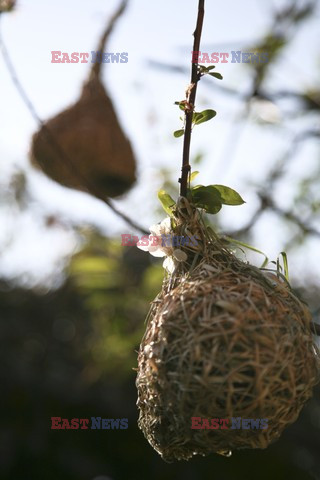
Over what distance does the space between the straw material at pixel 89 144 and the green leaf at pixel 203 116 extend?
4.04ft

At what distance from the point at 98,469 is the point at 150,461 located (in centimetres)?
32

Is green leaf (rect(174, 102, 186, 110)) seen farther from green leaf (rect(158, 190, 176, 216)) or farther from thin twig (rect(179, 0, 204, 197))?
green leaf (rect(158, 190, 176, 216))

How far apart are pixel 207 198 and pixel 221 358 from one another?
0.27 meters

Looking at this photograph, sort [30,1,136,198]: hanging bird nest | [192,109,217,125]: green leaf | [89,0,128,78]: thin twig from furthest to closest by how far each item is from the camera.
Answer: [30,1,136,198]: hanging bird nest → [89,0,128,78]: thin twig → [192,109,217,125]: green leaf

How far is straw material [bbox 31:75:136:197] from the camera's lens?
7.43 ft

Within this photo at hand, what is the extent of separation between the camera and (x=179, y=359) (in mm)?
896

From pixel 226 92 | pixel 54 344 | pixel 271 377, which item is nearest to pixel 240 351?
pixel 271 377

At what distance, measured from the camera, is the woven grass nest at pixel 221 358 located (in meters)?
0.88

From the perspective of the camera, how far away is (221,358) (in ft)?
2.88

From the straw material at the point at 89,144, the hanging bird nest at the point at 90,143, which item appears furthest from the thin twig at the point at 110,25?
the straw material at the point at 89,144

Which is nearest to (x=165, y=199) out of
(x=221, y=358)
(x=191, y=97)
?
(x=191, y=97)

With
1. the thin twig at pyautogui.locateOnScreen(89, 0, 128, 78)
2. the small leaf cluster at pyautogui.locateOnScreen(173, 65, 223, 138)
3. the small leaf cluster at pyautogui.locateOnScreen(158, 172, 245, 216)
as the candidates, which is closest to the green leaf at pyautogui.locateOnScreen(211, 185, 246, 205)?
the small leaf cluster at pyautogui.locateOnScreen(158, 172, 245, 216)

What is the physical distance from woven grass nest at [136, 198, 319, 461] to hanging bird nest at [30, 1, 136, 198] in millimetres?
1305

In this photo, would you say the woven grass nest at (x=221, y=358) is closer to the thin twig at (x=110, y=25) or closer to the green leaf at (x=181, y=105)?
the green leaf at (x=181, y=105)
